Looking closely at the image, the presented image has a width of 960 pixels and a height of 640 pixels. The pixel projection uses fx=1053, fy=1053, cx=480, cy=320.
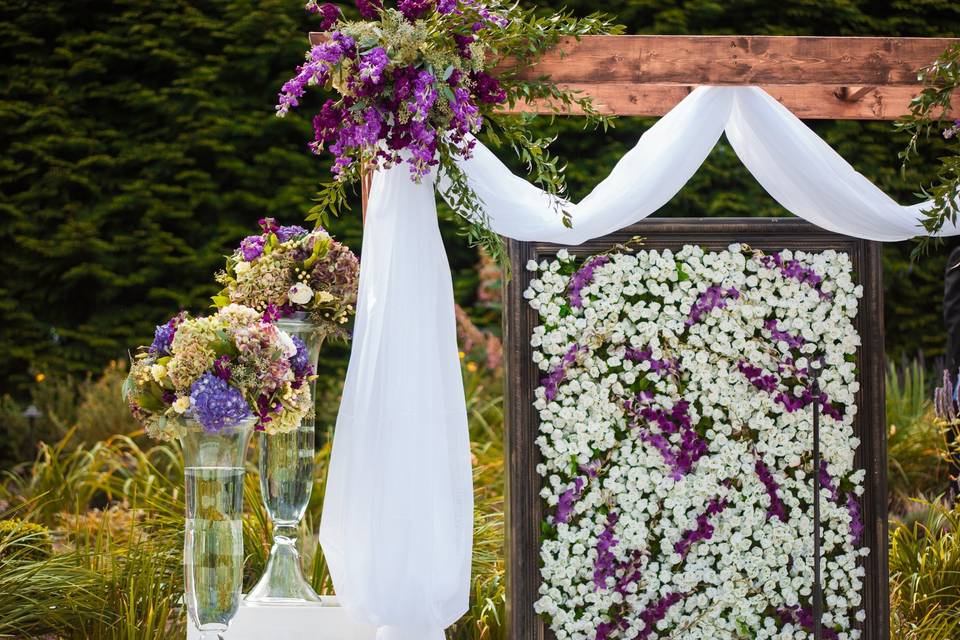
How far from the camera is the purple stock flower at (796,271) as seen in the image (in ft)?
12.4

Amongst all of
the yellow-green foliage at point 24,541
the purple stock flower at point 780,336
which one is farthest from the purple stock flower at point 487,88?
the yellow-green foliage at point 24,541

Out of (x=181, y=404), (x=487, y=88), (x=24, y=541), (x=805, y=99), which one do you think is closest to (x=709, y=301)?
(x=805, y=99)

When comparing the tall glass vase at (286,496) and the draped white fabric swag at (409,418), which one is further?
the tall glass vase at (286,496)

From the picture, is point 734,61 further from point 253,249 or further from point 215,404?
point 215,404

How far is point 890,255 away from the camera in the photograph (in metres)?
6.84

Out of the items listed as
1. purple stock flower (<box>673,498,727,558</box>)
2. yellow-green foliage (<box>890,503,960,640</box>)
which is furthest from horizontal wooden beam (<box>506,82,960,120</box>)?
yellow-green foliage (<box>890,503,960,640</box>)

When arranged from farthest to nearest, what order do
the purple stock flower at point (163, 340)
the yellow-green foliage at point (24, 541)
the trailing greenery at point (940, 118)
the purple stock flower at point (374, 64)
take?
the yellow-green foliage at point (24, 541), the trailing greenery at point (940, 118), the purple stock flower at point (374, 64), the purple stock flower at point (163, 340)

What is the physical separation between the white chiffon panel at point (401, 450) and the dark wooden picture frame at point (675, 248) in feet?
1.27

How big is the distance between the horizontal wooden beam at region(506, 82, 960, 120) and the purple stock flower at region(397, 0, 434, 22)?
851mm

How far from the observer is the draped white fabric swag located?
10.4 ft

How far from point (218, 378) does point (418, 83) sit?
3.42 ft

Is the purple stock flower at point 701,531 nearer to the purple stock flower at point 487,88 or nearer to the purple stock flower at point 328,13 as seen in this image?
the purple stock flower at point 487,88

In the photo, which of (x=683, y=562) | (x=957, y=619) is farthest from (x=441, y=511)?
(x=957, y=619)

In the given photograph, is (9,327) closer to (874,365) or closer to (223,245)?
(223,245)
